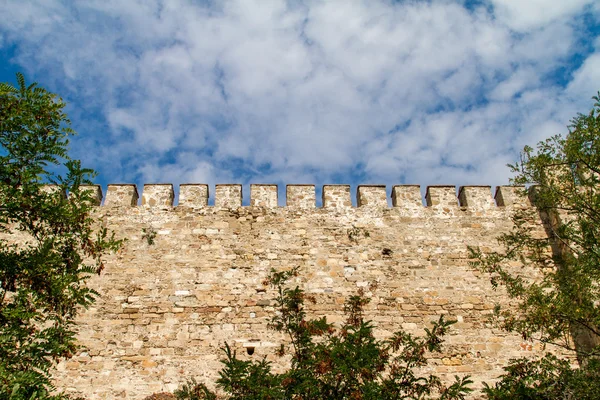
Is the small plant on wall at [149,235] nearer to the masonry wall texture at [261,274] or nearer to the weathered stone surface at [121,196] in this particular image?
the masonry wall texture at [261,274]

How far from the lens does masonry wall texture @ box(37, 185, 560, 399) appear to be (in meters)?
8.41

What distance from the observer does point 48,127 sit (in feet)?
19.4

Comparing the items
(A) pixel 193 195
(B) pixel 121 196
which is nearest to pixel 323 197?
(A) pixel 193 195

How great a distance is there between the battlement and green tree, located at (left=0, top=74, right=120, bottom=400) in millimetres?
4183

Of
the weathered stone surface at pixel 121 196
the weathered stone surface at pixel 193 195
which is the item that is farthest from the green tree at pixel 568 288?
the weathered stone surface at pixel 121 196

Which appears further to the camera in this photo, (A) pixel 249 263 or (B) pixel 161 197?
(B) pixel 161 197

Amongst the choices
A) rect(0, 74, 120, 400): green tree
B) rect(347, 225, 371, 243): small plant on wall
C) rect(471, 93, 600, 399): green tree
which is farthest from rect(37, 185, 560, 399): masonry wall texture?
rect(0, 74, 120, 400): green tree

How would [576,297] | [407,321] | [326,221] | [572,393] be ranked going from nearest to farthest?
1. [572,393]
2. [576,297]
3. [407,321]
4. [326,221]

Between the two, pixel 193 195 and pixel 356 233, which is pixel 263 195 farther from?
pixel 356 233

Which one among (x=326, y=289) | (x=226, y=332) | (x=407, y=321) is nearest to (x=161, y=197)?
(x=226, y=332)

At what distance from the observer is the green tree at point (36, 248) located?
4.94 m

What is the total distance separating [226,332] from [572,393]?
546 cm

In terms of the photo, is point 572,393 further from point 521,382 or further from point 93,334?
point 93,334

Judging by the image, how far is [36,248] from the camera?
562 cm
